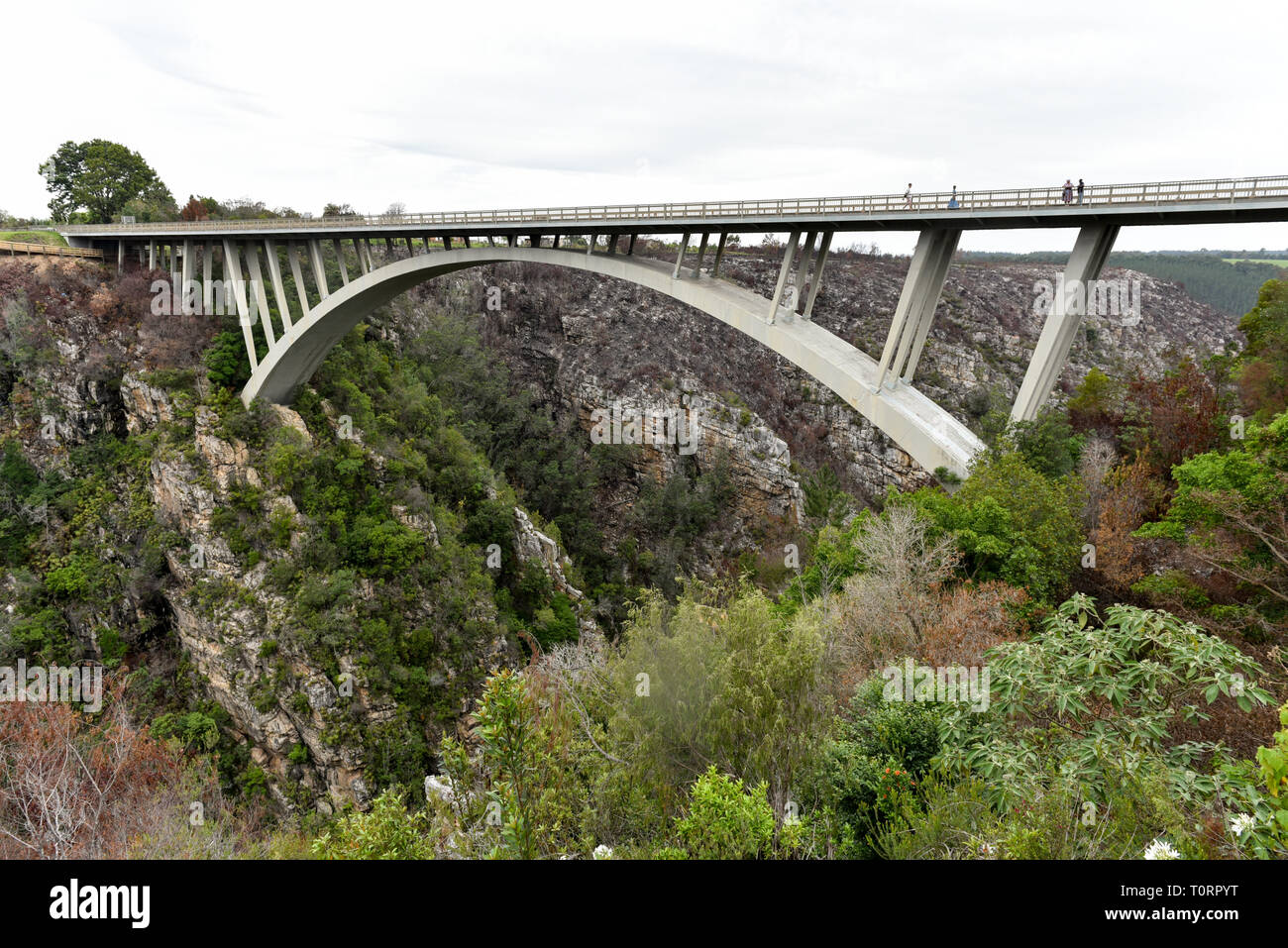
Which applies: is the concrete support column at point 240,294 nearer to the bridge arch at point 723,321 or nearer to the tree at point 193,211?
the bridge arch at point 723,321

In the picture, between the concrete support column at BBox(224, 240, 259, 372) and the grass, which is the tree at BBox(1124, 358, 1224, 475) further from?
the grass

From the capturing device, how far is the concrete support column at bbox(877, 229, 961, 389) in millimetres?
14469

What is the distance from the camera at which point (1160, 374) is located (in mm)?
42031

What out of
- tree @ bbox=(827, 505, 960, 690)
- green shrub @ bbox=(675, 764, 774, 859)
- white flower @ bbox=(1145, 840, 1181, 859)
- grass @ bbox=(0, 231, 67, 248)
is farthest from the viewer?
grass @ bbox=(0, 231, 67, 248)

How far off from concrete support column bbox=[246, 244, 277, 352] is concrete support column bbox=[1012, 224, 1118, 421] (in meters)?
25.7

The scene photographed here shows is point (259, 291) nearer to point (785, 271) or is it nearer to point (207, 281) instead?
point (207, 281)

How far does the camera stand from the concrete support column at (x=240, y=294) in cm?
2497

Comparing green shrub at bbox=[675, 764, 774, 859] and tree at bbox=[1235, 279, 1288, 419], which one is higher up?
tree at bbox=[1235, 279, 1288, 419]

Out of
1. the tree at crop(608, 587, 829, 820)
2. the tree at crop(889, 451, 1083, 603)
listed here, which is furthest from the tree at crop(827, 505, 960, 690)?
the tree at crop(608, 587, 829, 820)

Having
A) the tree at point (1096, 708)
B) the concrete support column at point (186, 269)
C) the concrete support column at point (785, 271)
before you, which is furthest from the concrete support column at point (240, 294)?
the tree at point (1096, 708)

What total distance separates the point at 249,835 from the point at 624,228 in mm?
21097

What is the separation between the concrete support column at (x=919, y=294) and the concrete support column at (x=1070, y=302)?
7.94 feet

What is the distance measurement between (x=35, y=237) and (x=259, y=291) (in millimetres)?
16377

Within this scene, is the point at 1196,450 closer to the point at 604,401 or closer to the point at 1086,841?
the point at 1086,841
